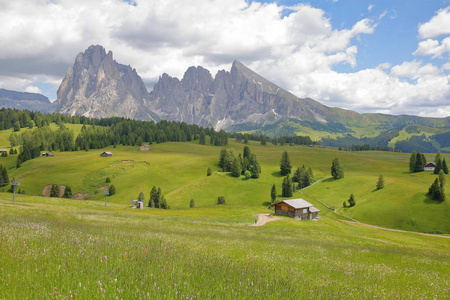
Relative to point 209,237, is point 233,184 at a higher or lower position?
lower

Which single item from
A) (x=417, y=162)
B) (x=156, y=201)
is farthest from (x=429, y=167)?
(x=156, y=201)

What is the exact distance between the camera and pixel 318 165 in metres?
167

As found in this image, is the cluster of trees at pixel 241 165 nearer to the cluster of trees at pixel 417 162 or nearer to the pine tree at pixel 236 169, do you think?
the pine tree at pixel 236 169

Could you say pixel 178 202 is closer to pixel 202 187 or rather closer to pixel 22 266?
pixel 202 187

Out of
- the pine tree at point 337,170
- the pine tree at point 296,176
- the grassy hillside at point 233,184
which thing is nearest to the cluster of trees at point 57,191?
the grassy hillside at point 233,184

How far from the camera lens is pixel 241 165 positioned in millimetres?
142750

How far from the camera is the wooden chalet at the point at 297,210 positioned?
8028 centimetres

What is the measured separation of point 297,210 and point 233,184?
168 ft

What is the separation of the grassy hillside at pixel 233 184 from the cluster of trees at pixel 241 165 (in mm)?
4520

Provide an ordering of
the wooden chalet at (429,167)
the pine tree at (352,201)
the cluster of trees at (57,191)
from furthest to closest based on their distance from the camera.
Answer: the wooden chalet at (429,167) < the cluster of trees at (57,191) < the pine tree at (352,201)

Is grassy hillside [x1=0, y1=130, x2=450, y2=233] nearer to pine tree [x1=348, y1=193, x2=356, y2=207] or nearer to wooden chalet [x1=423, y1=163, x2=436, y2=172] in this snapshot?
pine tree [x1=348, y1=193, x2=356, y2=207]

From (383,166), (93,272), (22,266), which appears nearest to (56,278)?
(93,272)

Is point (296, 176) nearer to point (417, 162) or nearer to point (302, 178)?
point (302, 178)

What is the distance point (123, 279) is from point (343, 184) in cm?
12601
